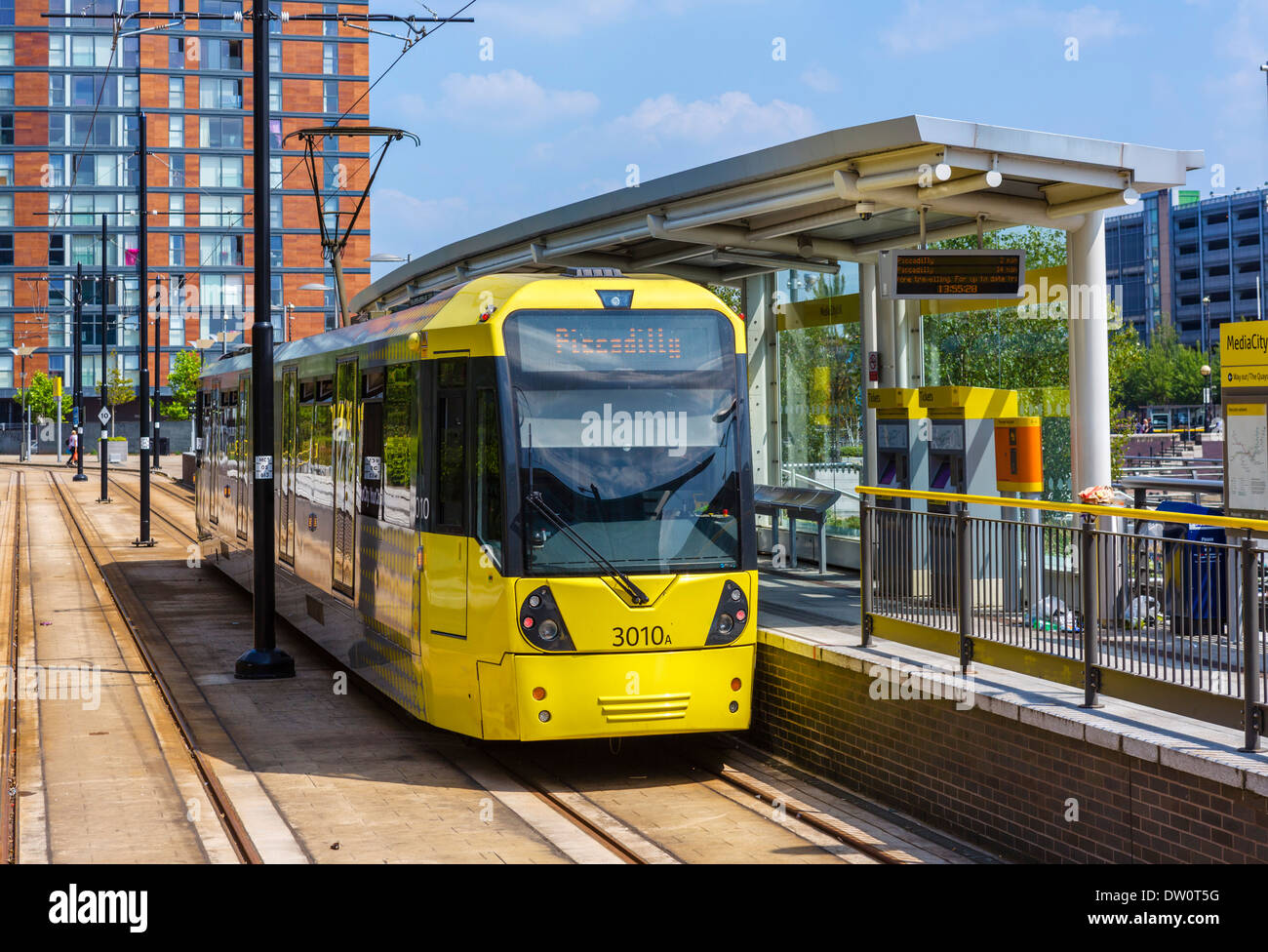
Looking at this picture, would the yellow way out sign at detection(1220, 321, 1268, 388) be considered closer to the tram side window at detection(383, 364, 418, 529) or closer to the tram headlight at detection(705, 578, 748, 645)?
the tram headlight at detection(705, 578, 748, 645)

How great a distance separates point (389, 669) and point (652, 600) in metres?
2.70

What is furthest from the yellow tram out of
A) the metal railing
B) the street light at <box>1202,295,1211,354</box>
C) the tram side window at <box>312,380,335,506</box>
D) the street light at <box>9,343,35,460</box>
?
the street light at <box>1202,295,1211,354</box>

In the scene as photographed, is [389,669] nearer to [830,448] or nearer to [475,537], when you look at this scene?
[475,537]

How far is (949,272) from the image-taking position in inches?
464

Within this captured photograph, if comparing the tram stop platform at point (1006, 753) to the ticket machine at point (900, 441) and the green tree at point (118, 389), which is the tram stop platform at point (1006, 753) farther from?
the green tree at point (118, 389)

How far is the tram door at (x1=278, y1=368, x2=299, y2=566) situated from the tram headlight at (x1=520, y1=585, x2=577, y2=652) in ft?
21.1

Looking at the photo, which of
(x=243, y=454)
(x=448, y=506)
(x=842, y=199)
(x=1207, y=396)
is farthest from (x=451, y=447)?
(x=1207, y=396)

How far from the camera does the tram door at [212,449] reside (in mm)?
21203

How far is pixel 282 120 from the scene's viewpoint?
296 feet

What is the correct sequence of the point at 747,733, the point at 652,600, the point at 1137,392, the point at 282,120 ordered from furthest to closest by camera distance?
1. the point at 1137,392
2. the point at 282,120
3. the point at 747,733
4. the point at 652,600

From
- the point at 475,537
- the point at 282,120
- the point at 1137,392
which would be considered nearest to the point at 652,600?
Result: the point at 475,537

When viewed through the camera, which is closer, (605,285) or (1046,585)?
(1046,585)

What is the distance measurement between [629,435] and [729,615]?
A: 1.36m
